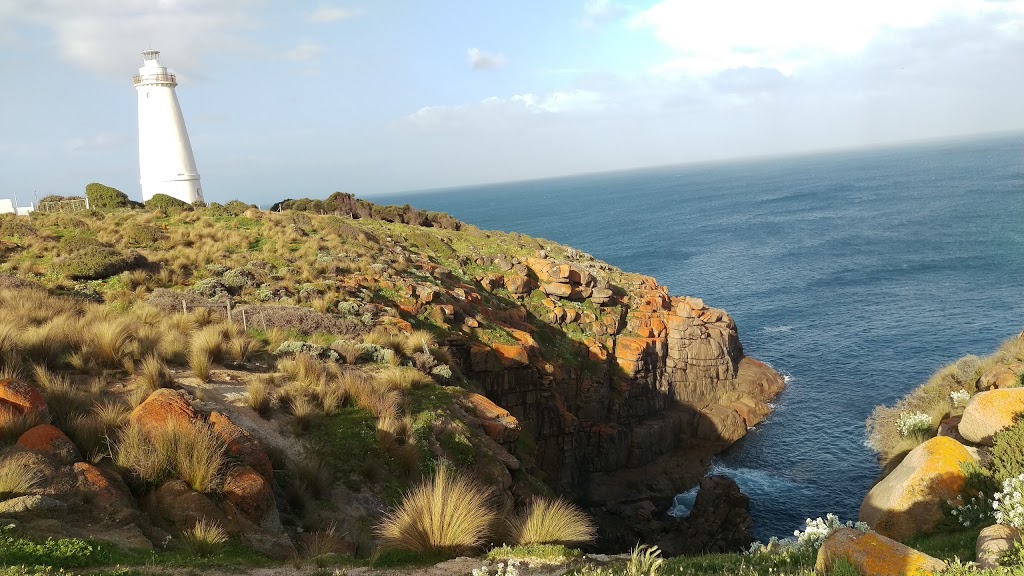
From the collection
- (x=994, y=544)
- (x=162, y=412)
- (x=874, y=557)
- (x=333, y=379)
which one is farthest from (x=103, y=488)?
(x=994, y=544)

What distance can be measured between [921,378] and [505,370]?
2983cm

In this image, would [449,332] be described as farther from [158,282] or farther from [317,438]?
[317,438]

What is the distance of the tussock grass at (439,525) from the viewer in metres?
7.36

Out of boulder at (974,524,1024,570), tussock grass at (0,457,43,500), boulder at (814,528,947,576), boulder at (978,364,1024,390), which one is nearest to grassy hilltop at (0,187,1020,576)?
tussock grass at (0,457,43,500)

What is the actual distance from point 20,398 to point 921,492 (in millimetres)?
13312

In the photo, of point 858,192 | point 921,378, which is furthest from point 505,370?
point 858,192

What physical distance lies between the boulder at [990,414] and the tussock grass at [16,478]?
568 inches

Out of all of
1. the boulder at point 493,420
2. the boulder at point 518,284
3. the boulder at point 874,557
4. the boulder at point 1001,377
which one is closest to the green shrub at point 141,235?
the boulder at point 518,284

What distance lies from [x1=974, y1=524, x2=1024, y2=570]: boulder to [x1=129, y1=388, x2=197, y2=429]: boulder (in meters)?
9.94

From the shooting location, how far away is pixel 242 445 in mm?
8586

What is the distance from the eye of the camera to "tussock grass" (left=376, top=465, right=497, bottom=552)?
736 centimetres

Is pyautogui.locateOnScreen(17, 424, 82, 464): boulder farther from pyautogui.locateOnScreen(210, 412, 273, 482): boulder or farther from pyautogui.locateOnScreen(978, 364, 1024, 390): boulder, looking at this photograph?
pyautogui.locateOnScreen(978, 364, 1024, 390): boulder

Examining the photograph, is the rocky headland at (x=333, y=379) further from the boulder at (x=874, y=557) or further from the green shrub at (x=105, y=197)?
the boulder at (x=874, y=557)

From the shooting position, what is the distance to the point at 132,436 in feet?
25.8
